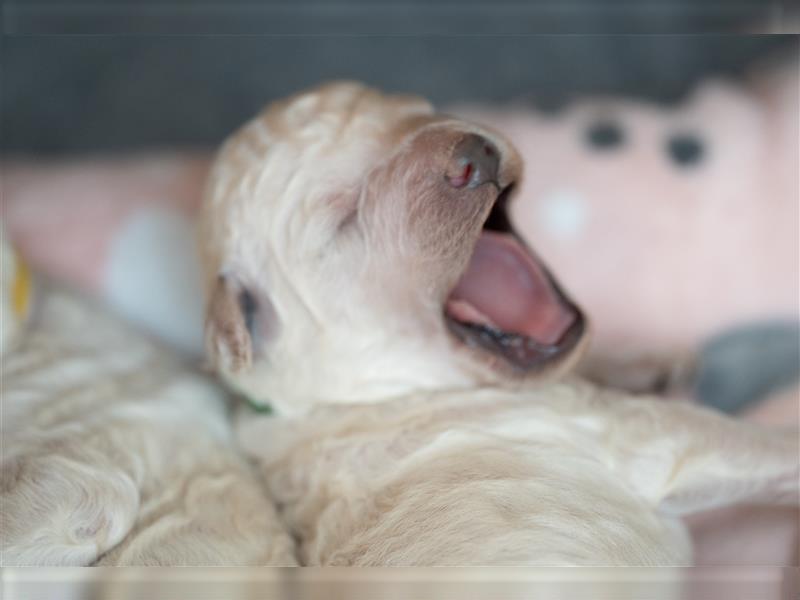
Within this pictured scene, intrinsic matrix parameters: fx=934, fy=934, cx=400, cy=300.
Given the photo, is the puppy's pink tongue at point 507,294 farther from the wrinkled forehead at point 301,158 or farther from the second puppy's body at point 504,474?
the wrinkled forehead at point 301,158

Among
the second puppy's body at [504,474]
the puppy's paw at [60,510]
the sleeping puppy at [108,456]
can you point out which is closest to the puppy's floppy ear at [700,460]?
the second puppy's body at [504,474]

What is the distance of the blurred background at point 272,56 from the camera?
7.68 ft

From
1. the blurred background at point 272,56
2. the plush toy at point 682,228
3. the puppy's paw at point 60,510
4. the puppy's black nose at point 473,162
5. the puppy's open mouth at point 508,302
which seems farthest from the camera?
the blurred background at point 272,56

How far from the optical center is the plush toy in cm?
176

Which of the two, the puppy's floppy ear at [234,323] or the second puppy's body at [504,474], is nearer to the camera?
the second puppy's body at [504,474]

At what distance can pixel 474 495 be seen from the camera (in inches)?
45.1

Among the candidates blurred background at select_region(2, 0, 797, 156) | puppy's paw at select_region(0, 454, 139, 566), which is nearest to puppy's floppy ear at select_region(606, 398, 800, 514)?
puppy's paw at select_region(0, 454, 139, 566)

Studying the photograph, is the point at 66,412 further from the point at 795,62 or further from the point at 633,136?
the point at 795,62

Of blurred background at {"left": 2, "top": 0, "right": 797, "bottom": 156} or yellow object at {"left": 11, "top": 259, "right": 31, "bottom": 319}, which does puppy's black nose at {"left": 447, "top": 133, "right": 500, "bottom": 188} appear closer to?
yellow object at {"left": 11, "top": 259, "right": 31, "bottom": 319}

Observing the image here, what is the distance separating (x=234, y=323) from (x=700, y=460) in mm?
672

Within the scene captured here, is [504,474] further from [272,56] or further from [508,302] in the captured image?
[272,56]

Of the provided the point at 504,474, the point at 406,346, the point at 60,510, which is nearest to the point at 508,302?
the point at 406,346

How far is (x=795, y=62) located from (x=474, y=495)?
4.03 feet

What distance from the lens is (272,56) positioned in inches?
100
